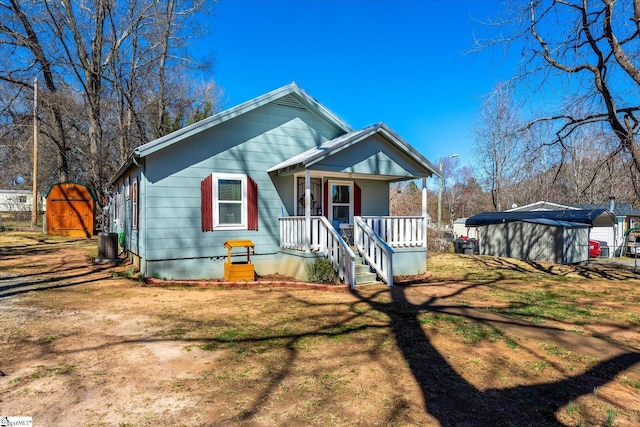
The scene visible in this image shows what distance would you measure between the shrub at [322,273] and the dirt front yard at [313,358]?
0.99 metres

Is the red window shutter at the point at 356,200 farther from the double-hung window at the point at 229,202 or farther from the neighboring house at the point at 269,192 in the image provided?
→ the double-hung window at the point at 229,202

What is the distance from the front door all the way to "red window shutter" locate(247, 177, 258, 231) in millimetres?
2408

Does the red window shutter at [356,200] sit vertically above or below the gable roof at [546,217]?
above

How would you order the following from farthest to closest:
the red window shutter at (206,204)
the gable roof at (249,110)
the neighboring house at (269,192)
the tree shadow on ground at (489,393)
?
1. the red window shutter at (206,204)
2. the neighboring house at (269,192)
3. the gable roof at (249,110)
4. the tree shadow on ground at (489,393)

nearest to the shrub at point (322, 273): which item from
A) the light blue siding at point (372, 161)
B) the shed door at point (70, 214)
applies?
the light blue siding at point (372, 161)

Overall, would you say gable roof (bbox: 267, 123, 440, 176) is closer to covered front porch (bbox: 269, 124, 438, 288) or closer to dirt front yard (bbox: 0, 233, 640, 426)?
covered front porch (bbox: 269, 124, 438, 288)

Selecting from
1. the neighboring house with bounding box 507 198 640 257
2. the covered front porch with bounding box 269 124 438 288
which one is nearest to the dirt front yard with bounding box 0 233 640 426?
the covered front porch with bounding box 269 124 438 288

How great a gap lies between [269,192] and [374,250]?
3260 mm

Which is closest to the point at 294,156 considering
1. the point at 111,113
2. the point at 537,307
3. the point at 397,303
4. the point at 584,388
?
the point at 397,303

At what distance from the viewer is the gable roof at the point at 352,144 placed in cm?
908

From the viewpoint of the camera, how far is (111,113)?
2309 centimetres

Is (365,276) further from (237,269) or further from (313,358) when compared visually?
(313,358)

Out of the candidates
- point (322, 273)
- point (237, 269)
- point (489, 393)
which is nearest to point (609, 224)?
point (322, 273)

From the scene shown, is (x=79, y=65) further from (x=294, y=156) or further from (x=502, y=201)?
(x=502, y=201)
